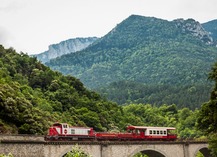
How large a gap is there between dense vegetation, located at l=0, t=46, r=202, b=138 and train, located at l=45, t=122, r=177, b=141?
839cm

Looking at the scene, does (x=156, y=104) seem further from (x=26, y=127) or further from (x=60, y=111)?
(x=26, y=127)

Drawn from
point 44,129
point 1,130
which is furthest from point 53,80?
point 1,130

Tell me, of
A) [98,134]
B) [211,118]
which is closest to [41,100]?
[98,134]

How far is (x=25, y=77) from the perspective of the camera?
10150 centimetres

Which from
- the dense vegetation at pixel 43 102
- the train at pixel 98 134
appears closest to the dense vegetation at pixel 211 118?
the train at pixel 98 134

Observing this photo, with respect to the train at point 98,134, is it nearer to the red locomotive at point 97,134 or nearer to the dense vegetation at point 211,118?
the red locomotive at point 97,134

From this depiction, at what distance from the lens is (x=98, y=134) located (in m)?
56.2

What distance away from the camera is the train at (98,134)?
51.2 m

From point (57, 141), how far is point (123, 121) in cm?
6179

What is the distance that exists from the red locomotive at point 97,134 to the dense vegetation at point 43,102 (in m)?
10.0

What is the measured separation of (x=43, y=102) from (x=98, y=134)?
104 feet

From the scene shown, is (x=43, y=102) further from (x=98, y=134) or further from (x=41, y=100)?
(x=98, y=134)

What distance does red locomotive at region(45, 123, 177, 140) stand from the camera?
51216 mm

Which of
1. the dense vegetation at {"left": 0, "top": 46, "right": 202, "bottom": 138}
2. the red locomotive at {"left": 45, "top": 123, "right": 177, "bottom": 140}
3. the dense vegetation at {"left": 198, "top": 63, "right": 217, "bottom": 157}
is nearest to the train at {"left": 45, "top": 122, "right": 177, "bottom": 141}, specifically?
the red locomotive at {"left": 45, "top": 123, "right": 177, "bottom": 140}
